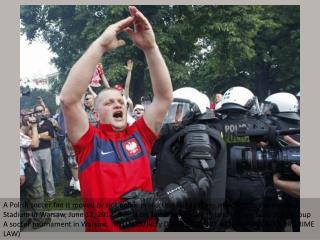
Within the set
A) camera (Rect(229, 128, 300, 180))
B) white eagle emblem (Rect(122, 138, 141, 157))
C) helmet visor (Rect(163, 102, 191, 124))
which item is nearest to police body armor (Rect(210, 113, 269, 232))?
helmet visor (Rect(163, 102, 191, 124))

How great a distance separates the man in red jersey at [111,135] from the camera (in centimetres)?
242

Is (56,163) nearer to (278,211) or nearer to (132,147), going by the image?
(278,211)

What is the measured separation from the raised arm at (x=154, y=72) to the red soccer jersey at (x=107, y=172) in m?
0.21

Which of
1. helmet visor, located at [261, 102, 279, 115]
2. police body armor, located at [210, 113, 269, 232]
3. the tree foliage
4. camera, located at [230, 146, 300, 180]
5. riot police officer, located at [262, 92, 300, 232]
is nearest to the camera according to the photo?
camera, located at [230, 146, 300, 180]

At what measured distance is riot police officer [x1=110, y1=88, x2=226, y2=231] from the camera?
7.95 ft

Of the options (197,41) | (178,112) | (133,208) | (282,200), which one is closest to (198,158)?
(133,208)

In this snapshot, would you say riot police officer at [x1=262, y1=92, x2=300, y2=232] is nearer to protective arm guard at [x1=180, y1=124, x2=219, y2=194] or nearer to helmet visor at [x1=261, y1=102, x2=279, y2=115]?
helmet visor at [x1=261, y1=102, x2=279, y2=115]

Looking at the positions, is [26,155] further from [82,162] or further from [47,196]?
[82,162]

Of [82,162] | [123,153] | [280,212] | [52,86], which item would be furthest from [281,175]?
[52,86]

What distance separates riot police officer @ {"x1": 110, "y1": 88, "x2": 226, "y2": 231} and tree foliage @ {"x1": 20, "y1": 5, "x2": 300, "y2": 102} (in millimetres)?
11473

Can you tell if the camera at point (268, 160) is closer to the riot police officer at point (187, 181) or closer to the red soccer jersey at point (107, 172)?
the riot police officer at point (187, 181)

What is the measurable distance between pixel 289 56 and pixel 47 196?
14.4m

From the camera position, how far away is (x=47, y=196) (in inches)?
295

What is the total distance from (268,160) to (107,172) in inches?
43.8
